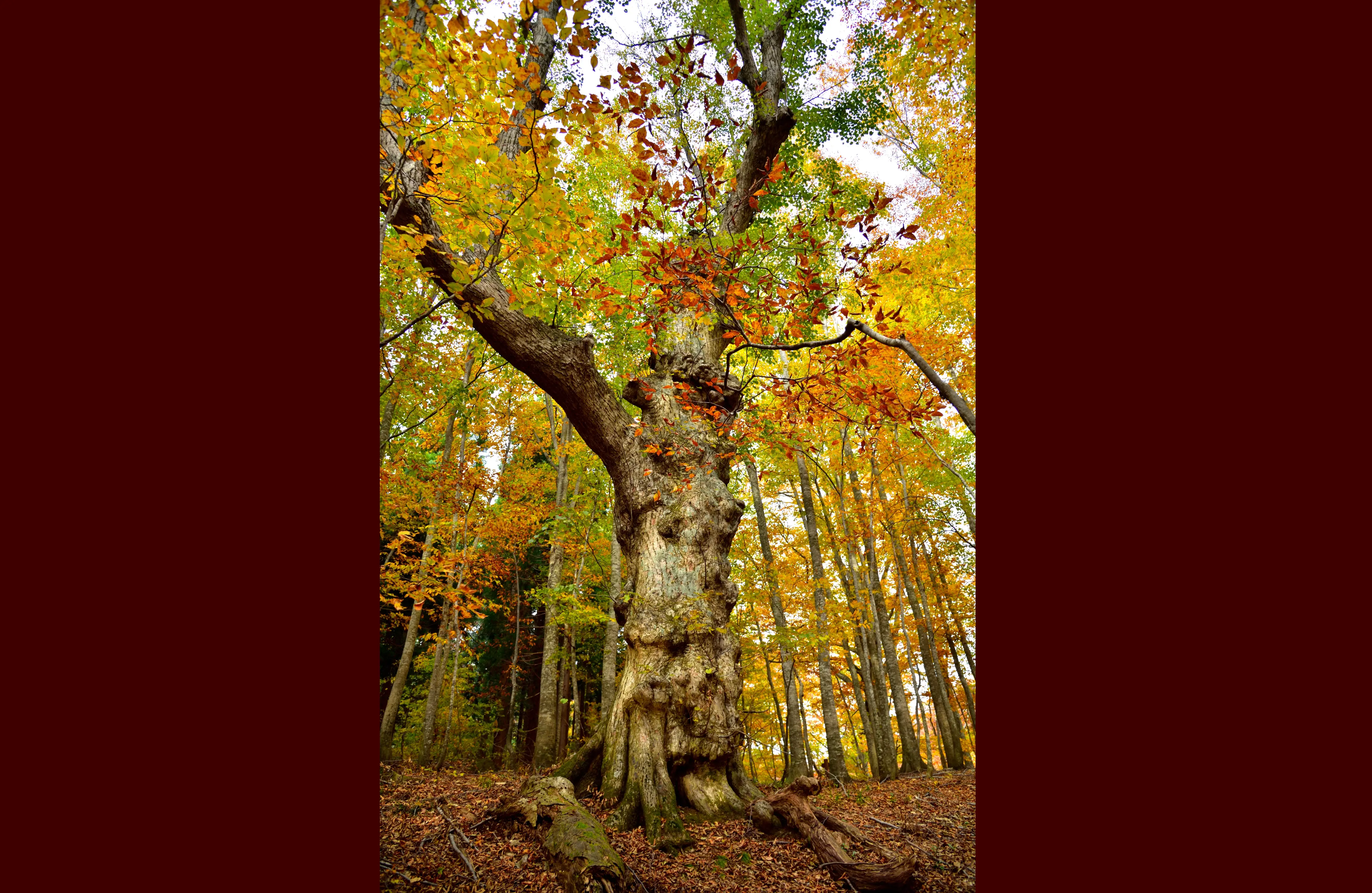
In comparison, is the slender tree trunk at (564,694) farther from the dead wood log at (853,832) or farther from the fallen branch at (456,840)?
the dead wood log at (853,832)

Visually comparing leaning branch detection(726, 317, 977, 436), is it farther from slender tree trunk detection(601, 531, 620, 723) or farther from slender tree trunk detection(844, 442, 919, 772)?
slender tree trunk detection(844, 442, 919, 772)

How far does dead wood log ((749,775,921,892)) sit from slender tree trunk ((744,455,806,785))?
162 inches

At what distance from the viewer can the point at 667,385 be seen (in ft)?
19.9

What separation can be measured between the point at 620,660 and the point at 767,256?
12.8 metres

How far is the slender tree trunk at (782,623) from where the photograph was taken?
9.70 m

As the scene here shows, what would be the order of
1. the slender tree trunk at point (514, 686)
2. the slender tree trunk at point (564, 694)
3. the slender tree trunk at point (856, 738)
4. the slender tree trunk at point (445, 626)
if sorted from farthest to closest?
the slender tree trunk at point (856, 738)
the slender tree trunk at point (514, 686)
the slender tree trunk at point (445, 626)
the slender tree trunk at point (564, 694)

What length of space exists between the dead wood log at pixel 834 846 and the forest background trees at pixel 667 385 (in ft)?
1.49

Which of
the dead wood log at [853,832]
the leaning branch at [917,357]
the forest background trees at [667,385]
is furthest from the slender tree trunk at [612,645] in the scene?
the leaning branch at [917,357]

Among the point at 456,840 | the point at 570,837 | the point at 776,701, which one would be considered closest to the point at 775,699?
the point at 776,701

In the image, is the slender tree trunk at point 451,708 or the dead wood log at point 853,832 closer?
the dead wood log at point 853,832
